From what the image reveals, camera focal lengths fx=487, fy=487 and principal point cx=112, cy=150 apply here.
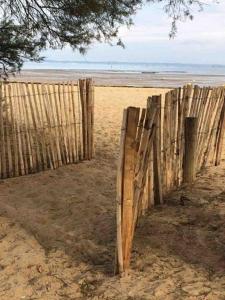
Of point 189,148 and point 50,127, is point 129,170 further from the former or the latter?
point 50,127

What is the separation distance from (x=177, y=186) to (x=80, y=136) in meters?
1.85

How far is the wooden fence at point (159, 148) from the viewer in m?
3.44

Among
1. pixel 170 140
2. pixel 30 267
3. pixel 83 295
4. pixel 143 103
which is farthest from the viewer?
pixel 143 103

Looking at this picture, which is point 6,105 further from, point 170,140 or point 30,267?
point 30,267

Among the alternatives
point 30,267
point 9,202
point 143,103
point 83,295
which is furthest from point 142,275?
point 143,103

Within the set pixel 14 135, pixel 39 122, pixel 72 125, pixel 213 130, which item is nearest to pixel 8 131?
pixel 14 135

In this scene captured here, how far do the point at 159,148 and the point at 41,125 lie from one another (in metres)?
2.07

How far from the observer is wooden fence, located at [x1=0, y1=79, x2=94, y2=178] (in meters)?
5.86

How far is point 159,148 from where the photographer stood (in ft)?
15.2

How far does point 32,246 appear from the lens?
4105mm

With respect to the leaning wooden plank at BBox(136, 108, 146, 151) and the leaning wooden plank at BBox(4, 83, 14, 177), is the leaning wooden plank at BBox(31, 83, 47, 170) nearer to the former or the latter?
the leaning wooden plank at BBox(4, 83, 14, 177)

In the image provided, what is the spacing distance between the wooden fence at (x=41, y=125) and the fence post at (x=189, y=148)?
1.73 metres

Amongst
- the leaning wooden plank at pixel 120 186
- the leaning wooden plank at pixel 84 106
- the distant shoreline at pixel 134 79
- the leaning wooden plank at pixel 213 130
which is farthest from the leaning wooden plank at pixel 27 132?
the distant shoreline at pixel 134 79

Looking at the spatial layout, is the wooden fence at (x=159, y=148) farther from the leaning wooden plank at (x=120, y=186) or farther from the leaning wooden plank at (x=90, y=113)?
the leaning wooden plank at (x=90, y=113)
